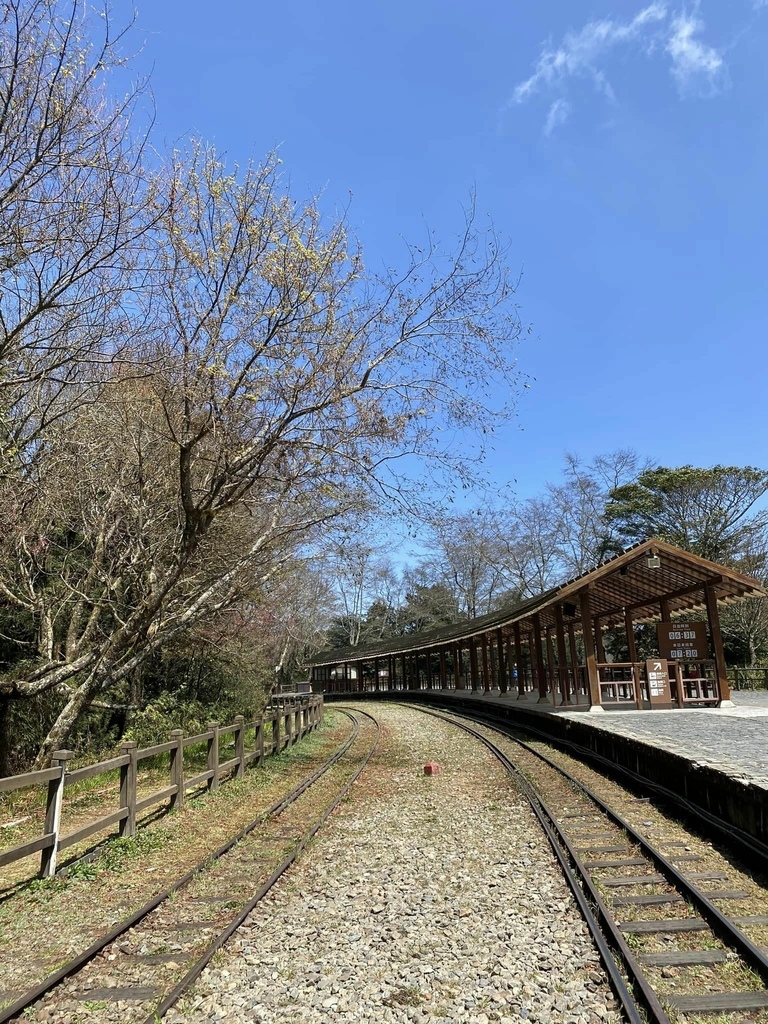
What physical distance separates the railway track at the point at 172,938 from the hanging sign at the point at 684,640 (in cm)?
1164

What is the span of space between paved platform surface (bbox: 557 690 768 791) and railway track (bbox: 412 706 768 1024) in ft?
2.85

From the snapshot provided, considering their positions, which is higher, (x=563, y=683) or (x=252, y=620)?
(x=252, y=620)

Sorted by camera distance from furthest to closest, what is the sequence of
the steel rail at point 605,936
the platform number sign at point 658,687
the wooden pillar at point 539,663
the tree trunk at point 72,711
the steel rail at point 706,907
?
1. the wooden pillar at point 539,663
2. the platform number sign at point 658,687
3. the tree trunk at point 72,711
4. the steel rail at point 706,907
5. the steel rail at point 605,936

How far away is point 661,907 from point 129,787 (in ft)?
16.7

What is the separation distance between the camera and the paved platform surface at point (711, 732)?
25.9 ft

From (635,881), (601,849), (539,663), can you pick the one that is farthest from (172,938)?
(539,663)

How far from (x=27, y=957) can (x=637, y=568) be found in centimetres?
1480

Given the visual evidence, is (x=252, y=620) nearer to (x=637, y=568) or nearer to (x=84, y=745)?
(x=84, y=745)

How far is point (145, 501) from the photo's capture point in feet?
37.6

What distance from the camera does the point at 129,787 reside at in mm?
7062

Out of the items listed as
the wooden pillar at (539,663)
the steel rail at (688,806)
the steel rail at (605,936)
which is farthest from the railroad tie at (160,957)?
the wooden pillar at (539,663)

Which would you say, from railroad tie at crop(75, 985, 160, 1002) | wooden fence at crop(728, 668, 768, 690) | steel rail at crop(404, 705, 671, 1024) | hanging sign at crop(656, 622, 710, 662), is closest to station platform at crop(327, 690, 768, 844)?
hanging sign at crop(656, 622, 710, 662)

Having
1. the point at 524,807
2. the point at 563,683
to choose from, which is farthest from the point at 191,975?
the point at 563,683

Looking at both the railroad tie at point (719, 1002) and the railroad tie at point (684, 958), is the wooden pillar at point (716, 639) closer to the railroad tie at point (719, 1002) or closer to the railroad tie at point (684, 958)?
the railroad tie at point (684, 958)
